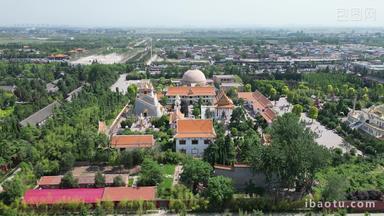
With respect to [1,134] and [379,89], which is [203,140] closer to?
[1,134]

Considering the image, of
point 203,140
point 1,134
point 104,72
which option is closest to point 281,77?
point 104,72

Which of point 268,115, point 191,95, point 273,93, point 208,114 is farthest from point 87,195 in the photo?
point 273,93

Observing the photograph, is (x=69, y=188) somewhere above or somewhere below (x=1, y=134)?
below

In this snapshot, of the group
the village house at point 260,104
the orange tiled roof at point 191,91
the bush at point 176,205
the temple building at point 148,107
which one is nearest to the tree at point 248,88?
the village house at point 260,104

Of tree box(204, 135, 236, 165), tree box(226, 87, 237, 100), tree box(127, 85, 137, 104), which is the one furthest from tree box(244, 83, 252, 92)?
tree box(204, 135, 236, 165)

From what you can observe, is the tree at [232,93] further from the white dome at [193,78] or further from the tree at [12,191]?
the tree at [12,191]

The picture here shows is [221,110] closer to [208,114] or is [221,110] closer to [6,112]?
[208,114]
